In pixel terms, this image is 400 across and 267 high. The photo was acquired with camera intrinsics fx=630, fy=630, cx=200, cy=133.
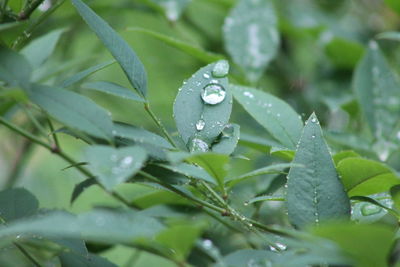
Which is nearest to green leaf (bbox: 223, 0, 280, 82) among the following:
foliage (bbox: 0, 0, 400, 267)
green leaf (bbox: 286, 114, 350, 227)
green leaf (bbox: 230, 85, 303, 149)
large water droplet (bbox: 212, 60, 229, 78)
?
foliage (bbox: 0, 0, 400, 267)

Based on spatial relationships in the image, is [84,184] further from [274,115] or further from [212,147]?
[274,115]

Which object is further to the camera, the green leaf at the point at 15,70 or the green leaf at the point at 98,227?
the green leaf at the point at 15,70

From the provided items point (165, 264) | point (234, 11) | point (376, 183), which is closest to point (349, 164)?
point (376, 183)

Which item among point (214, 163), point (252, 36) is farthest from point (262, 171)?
point (252, 36)

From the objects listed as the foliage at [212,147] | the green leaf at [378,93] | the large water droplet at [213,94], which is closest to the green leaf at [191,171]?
the foliage at [212,147]

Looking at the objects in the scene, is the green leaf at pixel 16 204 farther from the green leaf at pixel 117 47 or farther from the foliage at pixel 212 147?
the green leaf at pixel 117 47

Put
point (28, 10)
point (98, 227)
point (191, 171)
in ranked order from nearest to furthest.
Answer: point (98, 227) → point (191, 171) → point (28, 10)

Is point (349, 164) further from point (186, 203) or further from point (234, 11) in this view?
point (234, 11)
